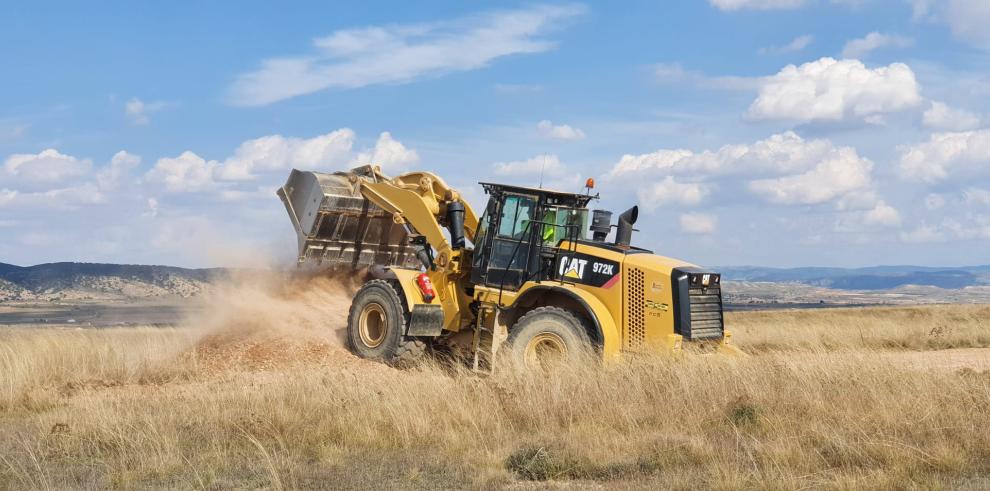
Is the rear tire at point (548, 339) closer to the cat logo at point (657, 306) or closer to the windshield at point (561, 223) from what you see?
the cat logo at point (657, 306)

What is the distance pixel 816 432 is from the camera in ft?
31.7

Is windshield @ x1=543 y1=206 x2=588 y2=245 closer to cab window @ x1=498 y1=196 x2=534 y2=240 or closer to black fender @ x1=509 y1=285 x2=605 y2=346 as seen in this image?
cab window @ x1=498 y1=196 x2=534 y2=240

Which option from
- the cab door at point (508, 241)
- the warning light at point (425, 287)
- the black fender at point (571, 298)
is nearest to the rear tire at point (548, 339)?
the black fender at point (571, 298)

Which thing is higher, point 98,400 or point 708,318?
point 708,318

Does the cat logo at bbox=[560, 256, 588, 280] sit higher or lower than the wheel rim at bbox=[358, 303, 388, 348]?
higher

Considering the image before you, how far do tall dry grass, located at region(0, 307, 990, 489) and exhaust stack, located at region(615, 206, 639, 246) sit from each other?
2.61 m

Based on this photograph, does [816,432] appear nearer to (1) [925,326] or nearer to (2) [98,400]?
(2) [98,400]

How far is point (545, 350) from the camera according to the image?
565 inches

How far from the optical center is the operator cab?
15.1 meters

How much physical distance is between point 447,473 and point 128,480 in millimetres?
2847

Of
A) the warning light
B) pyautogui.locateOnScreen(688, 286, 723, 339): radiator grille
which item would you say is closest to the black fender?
pyautogui.locateOnScreen(688, 286, 723, 339): radiator grille

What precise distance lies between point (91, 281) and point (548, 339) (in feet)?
387

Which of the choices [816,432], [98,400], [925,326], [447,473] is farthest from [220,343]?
[925,326]

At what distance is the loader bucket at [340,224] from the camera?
17672 mm
